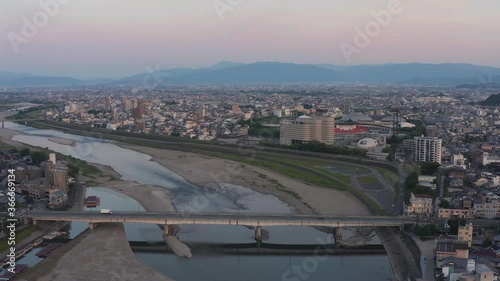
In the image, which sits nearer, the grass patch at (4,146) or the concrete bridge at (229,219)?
the concrete bridge at (229,219)

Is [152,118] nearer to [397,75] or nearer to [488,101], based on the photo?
[488,101]

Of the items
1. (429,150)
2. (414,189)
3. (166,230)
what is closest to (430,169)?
(429,150)

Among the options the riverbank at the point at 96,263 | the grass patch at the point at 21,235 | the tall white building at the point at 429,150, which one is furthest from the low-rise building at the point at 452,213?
the grass patch at the point at 21,235

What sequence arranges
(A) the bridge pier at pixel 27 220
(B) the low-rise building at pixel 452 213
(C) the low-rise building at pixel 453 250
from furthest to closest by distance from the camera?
1. (B) the low-rise building at pixel 452 213
2. (A) the bridge pier at pixel 27 220
3. (C) the low-rise building at pixel 453 250

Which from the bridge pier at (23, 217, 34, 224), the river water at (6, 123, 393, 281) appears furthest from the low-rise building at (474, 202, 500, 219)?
the bridge pier at (23, 217, 34, 224)

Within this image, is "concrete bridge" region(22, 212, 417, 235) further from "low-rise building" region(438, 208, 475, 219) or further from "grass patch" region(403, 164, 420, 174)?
"grass patch" region(403, 164, 420, 174)

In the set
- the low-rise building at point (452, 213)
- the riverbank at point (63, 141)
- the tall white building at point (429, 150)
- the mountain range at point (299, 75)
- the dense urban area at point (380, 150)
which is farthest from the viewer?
the mountain range at point (299, 75)

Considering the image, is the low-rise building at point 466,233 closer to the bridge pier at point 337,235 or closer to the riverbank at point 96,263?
the bridge pier at point 337,235

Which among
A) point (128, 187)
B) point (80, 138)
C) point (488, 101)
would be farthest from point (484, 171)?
point (488, 101)
